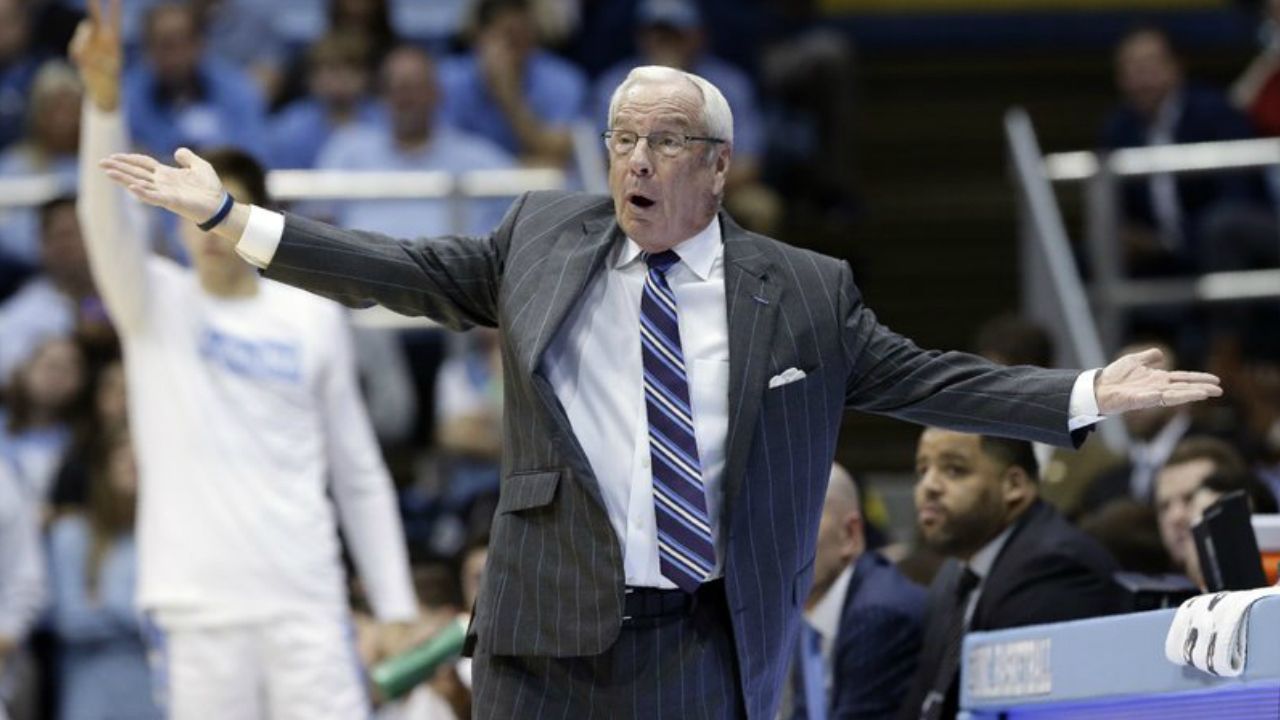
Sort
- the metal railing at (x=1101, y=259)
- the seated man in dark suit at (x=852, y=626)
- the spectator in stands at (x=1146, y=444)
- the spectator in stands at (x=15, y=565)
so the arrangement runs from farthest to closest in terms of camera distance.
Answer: the metal railing at (x=1101, y=259) → the spectator in stands at (x=1146, y=444) → the spectator in stands at (x=15, y=565) → the seated man in dark suit at (x=852, y=626)

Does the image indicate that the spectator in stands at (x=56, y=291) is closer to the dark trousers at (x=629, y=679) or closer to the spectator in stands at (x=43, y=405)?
the spectator in stands at (x=43, y=405)

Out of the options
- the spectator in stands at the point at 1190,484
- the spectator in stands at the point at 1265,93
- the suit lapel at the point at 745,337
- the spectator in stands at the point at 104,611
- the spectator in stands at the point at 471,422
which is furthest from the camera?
the spectator in stands at the point at 1265,93

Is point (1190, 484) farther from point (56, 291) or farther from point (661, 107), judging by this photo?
point (56, 291)

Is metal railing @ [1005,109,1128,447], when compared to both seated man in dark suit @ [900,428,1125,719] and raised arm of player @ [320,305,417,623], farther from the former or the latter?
raised arm of player @ [320,305,417,623]

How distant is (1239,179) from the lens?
11.0 metres

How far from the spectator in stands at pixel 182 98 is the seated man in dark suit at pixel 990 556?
18.1 feet

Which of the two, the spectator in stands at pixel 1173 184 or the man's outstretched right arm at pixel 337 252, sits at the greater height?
the spectator in stands at pixel 1173 184

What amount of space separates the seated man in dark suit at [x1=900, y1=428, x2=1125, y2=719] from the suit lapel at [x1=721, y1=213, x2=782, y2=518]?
1674mm

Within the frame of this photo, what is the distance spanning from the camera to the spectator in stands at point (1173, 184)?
10.7 meters

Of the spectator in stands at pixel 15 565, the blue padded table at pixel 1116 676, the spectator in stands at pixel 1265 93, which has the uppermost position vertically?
the spectator in stands at pixel 1265 93

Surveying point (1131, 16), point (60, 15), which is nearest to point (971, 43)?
point (1131, 16)

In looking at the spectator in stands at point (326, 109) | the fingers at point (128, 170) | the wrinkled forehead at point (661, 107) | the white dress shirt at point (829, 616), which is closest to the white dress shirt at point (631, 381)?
the wrinkled forehead at point (661, 107)

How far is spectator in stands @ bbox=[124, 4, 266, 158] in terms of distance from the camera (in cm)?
1105

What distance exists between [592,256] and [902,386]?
25.2 inches
